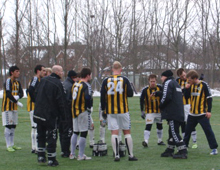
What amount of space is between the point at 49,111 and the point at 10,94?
2.08 metres

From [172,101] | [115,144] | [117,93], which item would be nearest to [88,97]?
[117,93]

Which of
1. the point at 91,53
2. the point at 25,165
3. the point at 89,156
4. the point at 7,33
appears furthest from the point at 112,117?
the point at 7,33

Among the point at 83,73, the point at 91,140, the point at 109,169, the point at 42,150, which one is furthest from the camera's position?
the point at 91,140

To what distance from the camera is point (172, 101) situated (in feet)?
26.0

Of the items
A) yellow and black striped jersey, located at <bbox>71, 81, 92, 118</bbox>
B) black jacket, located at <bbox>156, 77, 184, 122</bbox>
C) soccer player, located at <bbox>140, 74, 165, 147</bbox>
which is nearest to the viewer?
yellow and black striped jersey, located at <bbox>71, 81, 92, 118</bbox>

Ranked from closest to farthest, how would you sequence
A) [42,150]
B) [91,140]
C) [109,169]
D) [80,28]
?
[109,169] < [42,150] < [91,140] < [80,28]

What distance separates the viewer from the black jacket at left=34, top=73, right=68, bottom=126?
7.08 m

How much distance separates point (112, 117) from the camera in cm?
761

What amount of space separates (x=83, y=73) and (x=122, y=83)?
913mm

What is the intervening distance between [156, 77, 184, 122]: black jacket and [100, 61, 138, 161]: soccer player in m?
0.86

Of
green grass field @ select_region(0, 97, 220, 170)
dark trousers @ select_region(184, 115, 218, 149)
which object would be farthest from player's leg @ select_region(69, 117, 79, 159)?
dark trousers @ select_region(184, 115, 218, 149)

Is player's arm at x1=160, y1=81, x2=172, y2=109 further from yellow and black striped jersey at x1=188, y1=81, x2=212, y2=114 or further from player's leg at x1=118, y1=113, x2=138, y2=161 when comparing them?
player's leg at x1=118, y1=113, x2=138, y2=161

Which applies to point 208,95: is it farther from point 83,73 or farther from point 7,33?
point 7,33

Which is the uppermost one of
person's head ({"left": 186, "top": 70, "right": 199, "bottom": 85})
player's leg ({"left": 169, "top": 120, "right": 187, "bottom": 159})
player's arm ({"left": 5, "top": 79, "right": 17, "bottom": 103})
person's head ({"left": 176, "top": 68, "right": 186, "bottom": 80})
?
person's head ({"left": 176, "top": 68, "right": 186, "bottom": 80})
